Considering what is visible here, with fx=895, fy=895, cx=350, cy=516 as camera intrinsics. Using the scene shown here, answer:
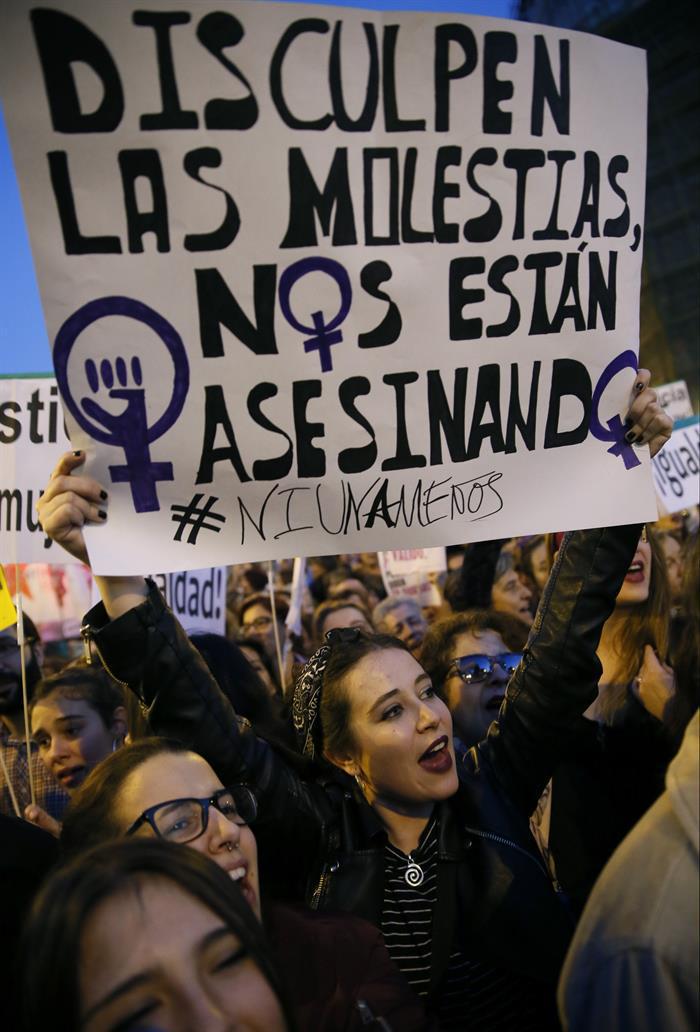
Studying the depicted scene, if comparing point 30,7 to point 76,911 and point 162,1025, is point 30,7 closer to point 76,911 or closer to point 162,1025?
point 76,911

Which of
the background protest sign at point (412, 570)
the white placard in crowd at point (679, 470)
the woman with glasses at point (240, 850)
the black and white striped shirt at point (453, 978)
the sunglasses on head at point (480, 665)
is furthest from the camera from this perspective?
the background protest sign at point (412, 570)

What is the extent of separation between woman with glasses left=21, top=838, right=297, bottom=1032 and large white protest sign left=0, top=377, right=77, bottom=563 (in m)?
2.67

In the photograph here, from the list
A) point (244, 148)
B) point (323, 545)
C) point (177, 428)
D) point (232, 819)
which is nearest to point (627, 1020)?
point (232, 819)

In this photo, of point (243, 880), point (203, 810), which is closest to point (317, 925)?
point (243, 880)

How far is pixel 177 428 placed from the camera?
1.97 m

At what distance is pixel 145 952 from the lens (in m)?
1.23

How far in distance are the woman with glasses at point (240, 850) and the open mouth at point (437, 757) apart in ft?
1.69

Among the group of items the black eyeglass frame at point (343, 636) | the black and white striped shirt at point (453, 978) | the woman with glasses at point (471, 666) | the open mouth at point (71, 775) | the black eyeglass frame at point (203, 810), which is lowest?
the black and white striped shirt at point (453, 978)

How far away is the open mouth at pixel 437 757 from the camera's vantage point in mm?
2260

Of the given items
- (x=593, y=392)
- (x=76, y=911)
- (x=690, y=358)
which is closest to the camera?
(x=76, y=911)

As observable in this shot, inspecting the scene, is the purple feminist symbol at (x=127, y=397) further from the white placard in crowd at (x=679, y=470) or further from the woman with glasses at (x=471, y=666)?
the white placard in crowd at (x=679, y=470)

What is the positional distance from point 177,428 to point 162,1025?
3.86ft

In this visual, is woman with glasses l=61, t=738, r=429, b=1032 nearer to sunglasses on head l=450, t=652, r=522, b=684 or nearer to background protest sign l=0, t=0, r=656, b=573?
background protest sign l=0, t=0, r=656, b=573

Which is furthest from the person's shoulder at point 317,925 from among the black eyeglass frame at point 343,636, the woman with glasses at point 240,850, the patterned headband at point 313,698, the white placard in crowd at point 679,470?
the white placard in crowd at point 679,470
